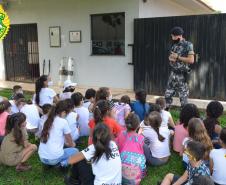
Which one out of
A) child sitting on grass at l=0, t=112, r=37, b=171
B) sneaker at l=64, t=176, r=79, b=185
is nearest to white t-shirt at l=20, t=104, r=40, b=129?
child sitting on grass at l=0, t=112, r=37, b=171

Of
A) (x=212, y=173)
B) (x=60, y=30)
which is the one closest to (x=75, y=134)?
(x=212, y=173)

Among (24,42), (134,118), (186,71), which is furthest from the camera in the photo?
(24,42)

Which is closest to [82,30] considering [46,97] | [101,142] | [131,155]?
[46,97]

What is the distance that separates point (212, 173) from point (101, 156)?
122cm

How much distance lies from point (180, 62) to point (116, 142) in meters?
3.01

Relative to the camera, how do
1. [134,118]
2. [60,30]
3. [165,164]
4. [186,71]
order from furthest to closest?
[60,30], [186,71], [165,164], [134,118]

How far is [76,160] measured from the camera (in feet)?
10.4

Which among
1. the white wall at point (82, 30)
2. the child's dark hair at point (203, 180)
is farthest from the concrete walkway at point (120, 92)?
the child's dark hair at point (203, 180)

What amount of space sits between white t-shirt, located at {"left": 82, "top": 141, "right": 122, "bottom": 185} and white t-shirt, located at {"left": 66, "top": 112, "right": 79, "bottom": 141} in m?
1.53

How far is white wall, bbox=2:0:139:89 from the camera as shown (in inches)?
358

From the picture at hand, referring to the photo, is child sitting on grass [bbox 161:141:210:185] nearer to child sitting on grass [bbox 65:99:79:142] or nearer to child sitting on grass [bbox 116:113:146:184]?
child sitting on grass [bbox 116:113:146:184]

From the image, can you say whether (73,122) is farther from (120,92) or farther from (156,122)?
(120,92)

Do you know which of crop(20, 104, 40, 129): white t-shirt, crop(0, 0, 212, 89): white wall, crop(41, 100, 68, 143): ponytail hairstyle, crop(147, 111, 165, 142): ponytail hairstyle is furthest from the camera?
crop(0, 0, 212, 89): white wall

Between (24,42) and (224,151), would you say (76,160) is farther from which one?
(24,42)
